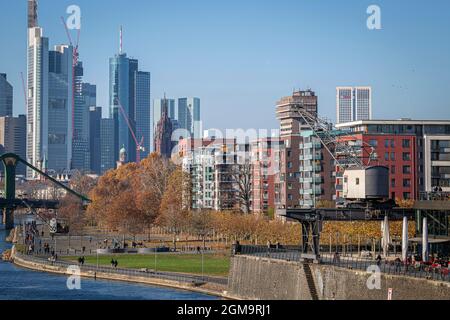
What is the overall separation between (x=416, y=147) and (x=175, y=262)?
124 feet

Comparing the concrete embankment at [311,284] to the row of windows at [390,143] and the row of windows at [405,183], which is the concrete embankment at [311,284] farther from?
the row of windows at [405,183]

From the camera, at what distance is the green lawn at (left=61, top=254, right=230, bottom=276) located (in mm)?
91188

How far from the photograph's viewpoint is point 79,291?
259ft

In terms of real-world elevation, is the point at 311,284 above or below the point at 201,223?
below

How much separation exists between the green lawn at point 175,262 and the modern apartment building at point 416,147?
26.5 m

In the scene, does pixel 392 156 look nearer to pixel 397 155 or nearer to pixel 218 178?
pixel 397 155

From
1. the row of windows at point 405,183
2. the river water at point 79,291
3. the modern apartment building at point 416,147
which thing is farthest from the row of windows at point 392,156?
the river water at point 79,291

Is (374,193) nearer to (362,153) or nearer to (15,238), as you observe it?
(362,153)

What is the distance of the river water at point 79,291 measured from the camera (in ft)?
244

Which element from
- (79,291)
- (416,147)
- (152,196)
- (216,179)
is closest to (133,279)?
(79,291)

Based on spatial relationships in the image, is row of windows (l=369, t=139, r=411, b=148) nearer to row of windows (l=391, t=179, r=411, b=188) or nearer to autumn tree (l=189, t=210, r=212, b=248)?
row of windows (l=391, t=179, r=411, b=188)

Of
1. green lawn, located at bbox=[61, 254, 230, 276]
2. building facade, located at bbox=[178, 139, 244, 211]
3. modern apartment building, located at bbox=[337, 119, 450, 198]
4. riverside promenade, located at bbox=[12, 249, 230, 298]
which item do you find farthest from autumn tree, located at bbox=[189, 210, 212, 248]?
riverside promenade, located at bbox=[12, 249, 230, 298]
